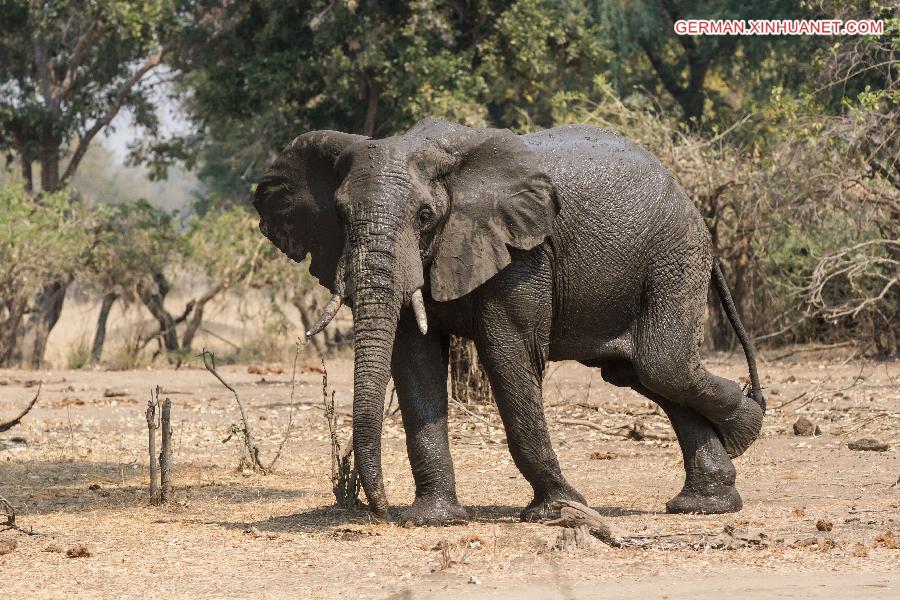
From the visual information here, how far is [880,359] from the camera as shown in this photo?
20000 millimetres

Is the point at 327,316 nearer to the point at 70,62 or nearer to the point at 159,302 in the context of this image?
the point at 159,302

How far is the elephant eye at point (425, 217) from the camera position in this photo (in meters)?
7.95

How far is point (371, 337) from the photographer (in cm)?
757

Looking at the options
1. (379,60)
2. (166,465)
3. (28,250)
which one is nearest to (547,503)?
(166,465)

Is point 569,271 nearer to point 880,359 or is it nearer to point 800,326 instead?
point 880,359

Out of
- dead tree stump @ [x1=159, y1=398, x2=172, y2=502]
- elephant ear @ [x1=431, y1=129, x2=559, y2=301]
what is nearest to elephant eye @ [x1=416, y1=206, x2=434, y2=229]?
elephant ear @ [x1=431, y1=129, x2=559, y2=301]

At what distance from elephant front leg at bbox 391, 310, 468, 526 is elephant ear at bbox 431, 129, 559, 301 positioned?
0.49 meters

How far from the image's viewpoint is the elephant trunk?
757 cm

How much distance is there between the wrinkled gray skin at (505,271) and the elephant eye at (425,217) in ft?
0.07

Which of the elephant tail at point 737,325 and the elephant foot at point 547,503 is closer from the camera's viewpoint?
the elephant foot at point 547,503

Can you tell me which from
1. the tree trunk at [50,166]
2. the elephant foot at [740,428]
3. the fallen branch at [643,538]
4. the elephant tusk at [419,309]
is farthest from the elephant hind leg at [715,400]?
the tree trunk at [50,166]

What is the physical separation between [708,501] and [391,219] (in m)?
2.75

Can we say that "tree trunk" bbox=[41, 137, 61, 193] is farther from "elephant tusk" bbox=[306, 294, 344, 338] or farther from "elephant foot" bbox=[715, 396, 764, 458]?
"elephant tusk" bbox=[306, 294, 344, 338]

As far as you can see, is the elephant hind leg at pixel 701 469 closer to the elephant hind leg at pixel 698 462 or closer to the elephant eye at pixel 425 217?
the elephant hind leg at pixel 698 462
